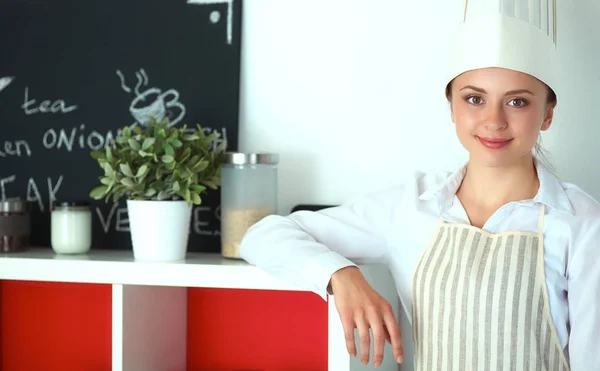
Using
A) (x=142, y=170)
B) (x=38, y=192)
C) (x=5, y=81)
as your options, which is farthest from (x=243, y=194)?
(x=5, y=81)

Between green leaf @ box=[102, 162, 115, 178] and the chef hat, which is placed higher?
the chef hat

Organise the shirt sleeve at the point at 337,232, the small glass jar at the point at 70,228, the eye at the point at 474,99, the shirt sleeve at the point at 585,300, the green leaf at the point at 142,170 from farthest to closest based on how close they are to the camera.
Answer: the small glass jar at the point at 70,228 < the green leaf at the point at 142,170 < the shirt sleeve at the point at 337,232 < the eye at the point at 474,99 < the shirt sleeve at the point at 585,300

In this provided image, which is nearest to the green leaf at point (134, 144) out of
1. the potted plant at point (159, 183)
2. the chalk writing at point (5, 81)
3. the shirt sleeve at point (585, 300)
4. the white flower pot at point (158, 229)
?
the potted plant at point (159, 183)

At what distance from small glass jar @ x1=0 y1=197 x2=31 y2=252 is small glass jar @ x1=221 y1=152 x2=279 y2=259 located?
439 millimetres

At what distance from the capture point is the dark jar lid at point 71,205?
1519mm

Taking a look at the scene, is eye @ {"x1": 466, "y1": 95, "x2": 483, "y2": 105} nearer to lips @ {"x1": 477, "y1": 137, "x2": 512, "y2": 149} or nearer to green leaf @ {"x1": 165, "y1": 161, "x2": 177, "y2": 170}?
lips @ {"x1": 477, "y1": 137, "x2": 512, "y2": 149}

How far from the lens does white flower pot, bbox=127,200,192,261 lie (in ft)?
4.66

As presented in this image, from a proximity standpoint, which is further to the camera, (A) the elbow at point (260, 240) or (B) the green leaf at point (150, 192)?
(B) the green leaf at point (150, 192)

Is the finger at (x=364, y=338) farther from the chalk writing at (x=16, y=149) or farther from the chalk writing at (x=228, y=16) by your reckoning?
the chalk writing at (x=16, y=149)

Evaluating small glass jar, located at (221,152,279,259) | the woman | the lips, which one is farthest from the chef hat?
small glass jar, located at (221,152,279,259)

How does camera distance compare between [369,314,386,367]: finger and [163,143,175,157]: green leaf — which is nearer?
[369,314,386,367]: finger

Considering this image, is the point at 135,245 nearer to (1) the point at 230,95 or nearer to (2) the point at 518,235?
(1) the point at 230,95

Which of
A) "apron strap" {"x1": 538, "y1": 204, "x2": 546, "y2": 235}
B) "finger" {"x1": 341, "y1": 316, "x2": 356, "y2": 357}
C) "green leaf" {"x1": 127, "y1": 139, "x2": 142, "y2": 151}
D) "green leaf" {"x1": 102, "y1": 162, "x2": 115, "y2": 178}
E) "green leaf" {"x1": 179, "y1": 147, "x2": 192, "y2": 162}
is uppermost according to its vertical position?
"green leaf" {"x1": 127, "y1": 139, "x2": 142, "y2": 151}

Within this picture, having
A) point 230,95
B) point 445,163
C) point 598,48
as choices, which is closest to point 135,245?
point 230,95
